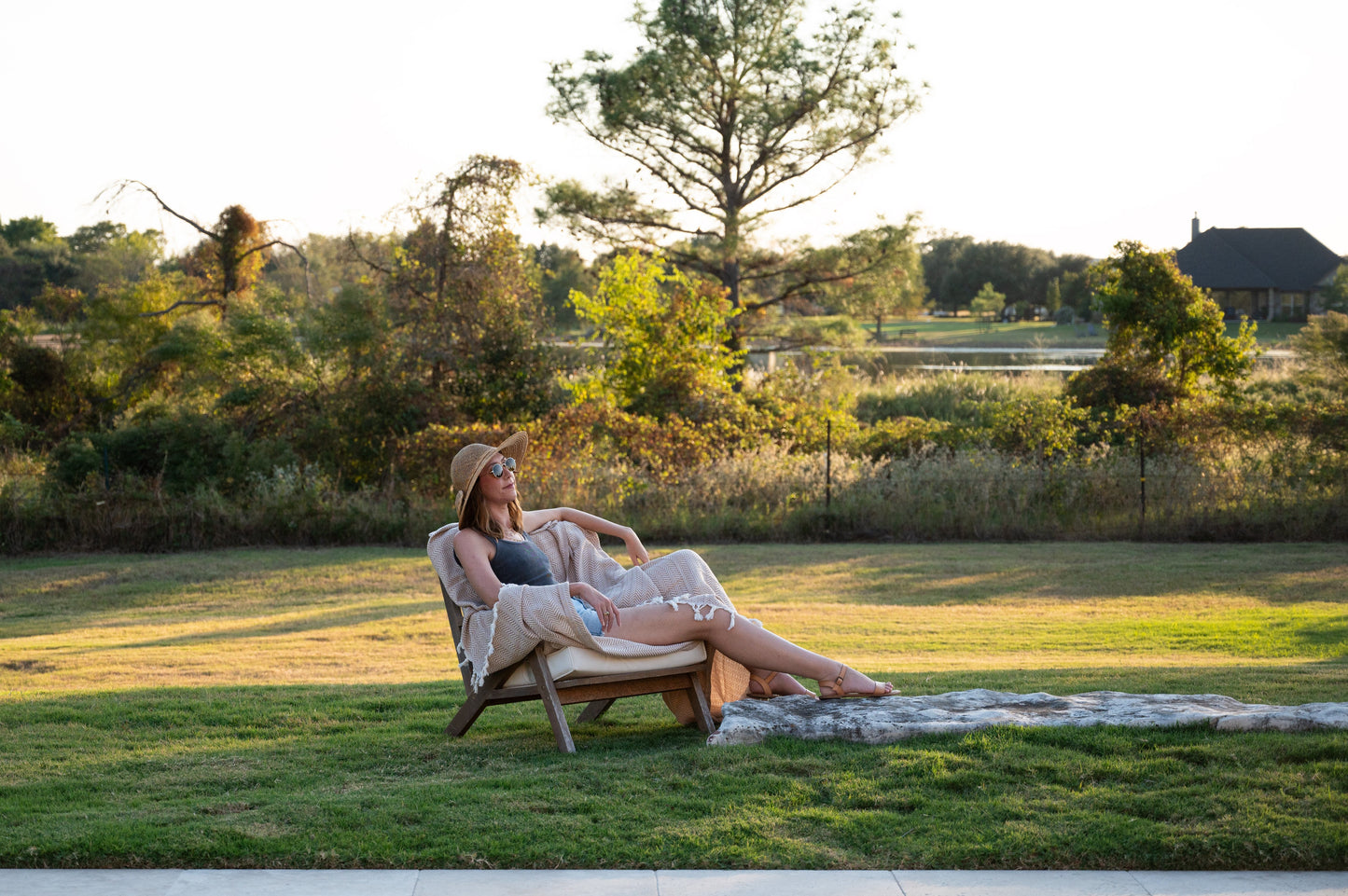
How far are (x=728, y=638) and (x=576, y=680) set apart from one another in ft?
2.17

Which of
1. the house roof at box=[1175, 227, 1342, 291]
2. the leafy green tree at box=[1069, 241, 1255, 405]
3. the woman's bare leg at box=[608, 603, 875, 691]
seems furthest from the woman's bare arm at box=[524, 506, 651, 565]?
the house roof at box=[1175, 227, 1342, 291]

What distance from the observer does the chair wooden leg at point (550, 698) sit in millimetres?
4859

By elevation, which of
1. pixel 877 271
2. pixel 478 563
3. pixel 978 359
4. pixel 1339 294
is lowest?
pixel 478 563

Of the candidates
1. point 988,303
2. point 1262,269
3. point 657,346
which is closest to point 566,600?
point 657,346

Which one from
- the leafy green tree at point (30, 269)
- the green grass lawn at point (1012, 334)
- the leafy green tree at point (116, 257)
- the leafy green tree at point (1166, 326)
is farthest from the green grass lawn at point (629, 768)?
the green grass lawn at point (1012, 334)

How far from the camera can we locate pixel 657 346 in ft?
59.2

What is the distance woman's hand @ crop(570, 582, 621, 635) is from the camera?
494 centimetres

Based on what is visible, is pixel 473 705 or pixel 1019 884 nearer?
pixel 1019 884

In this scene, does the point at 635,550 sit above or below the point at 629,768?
above

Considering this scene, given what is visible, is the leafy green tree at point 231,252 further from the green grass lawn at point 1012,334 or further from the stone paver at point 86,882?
the green grass lawn at point 1012,334

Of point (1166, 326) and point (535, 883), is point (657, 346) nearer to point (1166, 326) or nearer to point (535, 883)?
point (1166, 326)

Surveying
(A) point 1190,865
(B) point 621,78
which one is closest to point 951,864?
(A) point 1190,865

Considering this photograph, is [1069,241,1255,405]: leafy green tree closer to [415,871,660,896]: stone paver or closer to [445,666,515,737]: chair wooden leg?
[445,666,515,737]: chair wooden leg

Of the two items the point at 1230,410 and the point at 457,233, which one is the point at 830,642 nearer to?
the point at 1230,410
